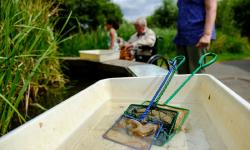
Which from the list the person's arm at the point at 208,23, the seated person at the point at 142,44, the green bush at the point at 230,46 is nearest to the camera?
the person's arm at the point at 208,23

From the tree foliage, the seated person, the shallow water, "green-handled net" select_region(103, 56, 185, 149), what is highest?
the tree foliage

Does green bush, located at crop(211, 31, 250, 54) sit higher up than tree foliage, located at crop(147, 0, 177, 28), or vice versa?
tree foliage, located at crop(147, 0, 177, 28)

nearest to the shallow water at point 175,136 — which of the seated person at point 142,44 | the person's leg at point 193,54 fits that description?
the person's leg at point 193,54

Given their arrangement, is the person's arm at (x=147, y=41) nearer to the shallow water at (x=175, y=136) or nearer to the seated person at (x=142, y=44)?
the seated person at (x=142, y=44)

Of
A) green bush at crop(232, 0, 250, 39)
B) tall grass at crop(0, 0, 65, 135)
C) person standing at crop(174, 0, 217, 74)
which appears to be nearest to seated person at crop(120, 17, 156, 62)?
tall grass at crop(0, 0, 65, 135)

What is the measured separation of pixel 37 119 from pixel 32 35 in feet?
4.69

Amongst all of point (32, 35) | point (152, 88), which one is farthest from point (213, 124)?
point (32, 35)

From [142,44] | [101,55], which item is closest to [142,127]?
[101,55]

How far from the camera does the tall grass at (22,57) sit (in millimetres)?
1502

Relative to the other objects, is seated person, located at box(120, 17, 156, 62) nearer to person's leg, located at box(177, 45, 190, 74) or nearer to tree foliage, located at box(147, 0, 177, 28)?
person's leg, located at box(177, 45, 190, 74)

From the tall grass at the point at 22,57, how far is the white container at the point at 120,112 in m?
0.17

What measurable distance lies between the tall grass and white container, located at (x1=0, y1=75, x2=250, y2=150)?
6.7 inches

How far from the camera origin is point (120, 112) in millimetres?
1813

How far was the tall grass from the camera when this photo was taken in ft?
4.93
